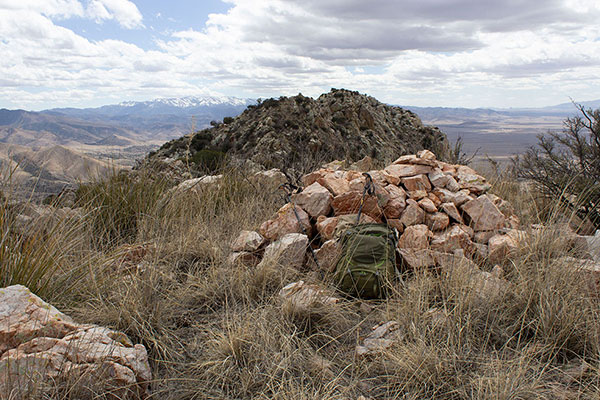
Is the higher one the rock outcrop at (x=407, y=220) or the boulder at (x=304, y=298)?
the rock outcrop at (x=407, y=220)

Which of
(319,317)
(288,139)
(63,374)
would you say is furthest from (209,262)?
(288,139)

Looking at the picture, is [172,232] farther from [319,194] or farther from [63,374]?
[63,374]

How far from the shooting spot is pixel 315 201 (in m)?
4.58

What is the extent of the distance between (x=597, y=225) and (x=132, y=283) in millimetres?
4880

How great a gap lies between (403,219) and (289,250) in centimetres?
134

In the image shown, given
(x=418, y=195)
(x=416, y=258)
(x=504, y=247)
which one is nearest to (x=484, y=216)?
(x=504, y=247)

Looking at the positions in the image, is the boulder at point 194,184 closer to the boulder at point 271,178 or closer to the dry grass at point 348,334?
the boulder at point 271,178

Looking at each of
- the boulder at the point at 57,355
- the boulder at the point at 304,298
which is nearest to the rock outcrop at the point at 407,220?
the boulder at the point at 304,298

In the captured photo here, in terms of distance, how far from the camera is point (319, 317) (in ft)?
9.51

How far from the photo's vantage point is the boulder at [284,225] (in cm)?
426

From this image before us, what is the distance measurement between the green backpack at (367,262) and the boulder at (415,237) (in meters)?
0.22

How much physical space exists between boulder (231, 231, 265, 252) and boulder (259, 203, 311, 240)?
0.47 feet

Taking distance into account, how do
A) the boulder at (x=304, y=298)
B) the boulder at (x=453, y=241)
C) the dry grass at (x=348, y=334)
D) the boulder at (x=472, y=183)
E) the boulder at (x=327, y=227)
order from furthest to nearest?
the boulder at (x=472, y=183) < the boulder at (x=327, y=227) < the boulder at (x=453, y=241) < the boulder at (x=304, y=298) < the dry grass at (x=348, y=334)

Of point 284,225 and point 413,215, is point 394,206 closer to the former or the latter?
point 413,215
